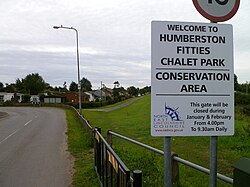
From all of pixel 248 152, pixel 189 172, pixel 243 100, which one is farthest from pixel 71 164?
pixel 243 100

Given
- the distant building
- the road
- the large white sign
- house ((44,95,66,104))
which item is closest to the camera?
the large white sign

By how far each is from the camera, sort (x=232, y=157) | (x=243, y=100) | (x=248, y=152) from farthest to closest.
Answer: (x=243, y=100) → (x=248, y=152) → (x=232, y=157)

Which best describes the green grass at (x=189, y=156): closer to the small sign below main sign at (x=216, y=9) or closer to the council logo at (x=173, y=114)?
the council logo at (x=173, y=114)

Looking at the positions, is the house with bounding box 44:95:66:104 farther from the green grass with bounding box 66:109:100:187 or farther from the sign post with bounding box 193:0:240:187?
the sign post with bounding box 193:0:240:187

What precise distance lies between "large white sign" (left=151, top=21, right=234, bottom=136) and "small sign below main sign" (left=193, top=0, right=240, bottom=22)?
0.07 meters

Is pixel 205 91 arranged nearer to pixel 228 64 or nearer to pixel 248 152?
pixel 228 64

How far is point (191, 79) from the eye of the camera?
2.67m

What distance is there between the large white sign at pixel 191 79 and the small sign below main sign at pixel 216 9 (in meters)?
0.07

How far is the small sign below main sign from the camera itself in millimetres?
2691

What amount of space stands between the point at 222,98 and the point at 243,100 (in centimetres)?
4396

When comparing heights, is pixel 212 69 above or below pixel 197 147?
above

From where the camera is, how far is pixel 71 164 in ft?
31.2

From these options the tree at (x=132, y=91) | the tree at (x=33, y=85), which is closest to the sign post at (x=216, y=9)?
the tree at (x=33, y=85)

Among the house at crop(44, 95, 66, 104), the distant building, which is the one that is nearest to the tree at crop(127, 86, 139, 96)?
the house at crop(44, 95, 66, 104)
